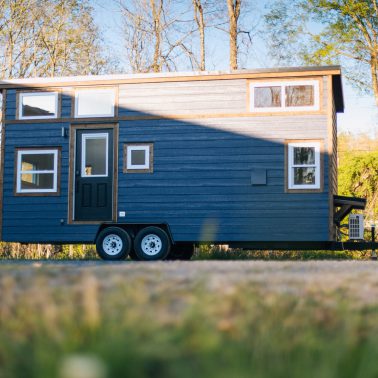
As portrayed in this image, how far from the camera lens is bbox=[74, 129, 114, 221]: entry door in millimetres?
11875

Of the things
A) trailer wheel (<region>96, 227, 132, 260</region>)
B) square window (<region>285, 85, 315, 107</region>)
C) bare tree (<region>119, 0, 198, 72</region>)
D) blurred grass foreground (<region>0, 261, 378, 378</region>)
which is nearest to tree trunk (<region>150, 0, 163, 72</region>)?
bare tree (<region>119, 0, 198, 72</region>)

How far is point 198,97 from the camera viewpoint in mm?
11859

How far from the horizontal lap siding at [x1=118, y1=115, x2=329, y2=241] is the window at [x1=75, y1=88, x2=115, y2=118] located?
25.2 inches

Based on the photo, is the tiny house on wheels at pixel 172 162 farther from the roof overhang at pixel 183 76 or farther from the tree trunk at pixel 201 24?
the tree trunk at pixel 201 24

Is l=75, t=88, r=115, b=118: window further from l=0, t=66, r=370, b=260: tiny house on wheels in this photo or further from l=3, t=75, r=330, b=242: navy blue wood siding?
l=3, t=75, r=330, b=242: navy blue wood siding

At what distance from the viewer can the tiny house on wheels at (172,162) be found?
37.2 feet

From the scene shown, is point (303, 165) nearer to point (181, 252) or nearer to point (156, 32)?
point (181, 252)

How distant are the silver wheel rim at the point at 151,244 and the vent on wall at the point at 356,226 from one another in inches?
136

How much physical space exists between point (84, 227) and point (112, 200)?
28.2 inches

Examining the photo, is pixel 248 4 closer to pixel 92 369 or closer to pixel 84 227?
pixel 84 227

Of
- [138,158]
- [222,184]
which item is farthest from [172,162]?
[222,184]

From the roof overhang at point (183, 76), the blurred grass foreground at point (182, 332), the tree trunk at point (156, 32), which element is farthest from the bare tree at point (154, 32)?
the blurred grass foreground at point (182, 332)

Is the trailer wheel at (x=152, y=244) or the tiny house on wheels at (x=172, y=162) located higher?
the tiny house on wheels at (x=172, y=162)

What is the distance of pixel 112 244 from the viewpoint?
456 inches
